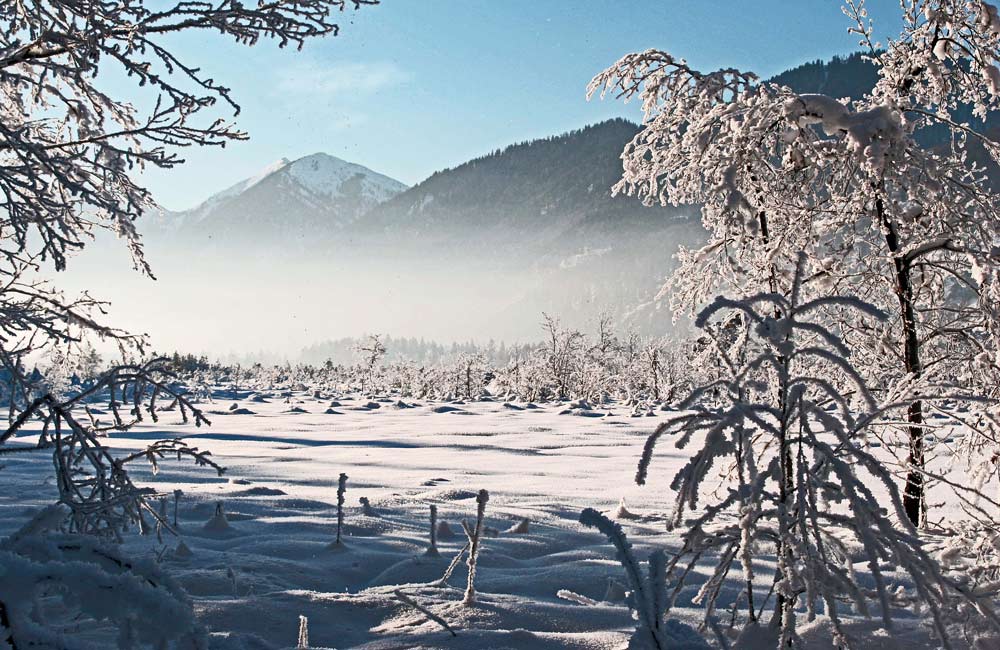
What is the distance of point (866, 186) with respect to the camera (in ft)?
12.5

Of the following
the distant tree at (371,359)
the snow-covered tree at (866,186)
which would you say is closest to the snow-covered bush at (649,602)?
the snow-covered tree at (866,186)

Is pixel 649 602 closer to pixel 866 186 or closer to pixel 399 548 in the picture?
pixel 399 548

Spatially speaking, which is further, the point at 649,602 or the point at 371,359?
the point at 371,359

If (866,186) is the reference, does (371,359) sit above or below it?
below

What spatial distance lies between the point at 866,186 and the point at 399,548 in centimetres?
355

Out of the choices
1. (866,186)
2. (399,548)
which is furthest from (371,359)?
(866,186)

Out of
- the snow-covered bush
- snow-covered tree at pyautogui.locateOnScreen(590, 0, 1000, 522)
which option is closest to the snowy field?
the snow-covered bush

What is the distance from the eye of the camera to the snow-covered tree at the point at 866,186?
3.39 meters

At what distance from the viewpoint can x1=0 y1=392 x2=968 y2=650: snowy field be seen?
2463mm

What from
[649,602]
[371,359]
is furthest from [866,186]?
[371,359]

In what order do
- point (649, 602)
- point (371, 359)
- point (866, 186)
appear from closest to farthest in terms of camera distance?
point (649, 602)
point (866, 186)
point (371, 359)

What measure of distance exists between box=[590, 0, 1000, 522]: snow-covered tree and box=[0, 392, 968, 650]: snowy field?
1721 millimetres

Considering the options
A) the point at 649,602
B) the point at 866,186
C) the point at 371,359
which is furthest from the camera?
the point at 371,359

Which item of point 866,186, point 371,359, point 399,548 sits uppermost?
point 866,186
